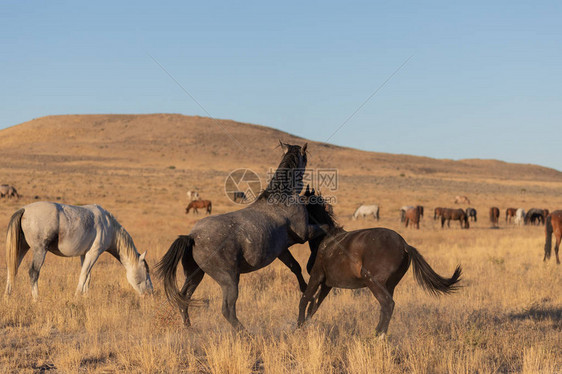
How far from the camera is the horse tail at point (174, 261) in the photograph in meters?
7.03

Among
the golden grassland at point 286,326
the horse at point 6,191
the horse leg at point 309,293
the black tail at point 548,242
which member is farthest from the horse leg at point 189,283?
the horse at point 6,191

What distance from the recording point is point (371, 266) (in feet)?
22.6

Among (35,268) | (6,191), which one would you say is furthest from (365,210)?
(35,268)

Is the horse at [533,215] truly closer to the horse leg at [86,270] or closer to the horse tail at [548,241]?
the horse tail at [548,241]

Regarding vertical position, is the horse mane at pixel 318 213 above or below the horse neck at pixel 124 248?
above

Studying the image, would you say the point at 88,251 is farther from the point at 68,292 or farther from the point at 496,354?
the point at 496,354

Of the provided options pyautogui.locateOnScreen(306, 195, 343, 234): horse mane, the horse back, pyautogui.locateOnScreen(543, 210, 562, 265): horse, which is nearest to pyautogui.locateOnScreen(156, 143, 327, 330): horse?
pyautogui.locateOnScreen(306, 195, 343, 234): horse mane

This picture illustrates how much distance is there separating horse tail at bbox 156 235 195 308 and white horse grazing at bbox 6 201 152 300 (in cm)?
310

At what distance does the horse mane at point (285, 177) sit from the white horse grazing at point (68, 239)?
13.0 feet

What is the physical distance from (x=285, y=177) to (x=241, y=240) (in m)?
1.21

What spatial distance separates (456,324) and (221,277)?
3674mm

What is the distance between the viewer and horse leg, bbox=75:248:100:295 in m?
9.52

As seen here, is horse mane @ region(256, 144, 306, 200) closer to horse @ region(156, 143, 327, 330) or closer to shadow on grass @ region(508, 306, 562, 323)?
horse @ region(156, 143, 327, 330)

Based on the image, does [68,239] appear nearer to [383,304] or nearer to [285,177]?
[285,177]
